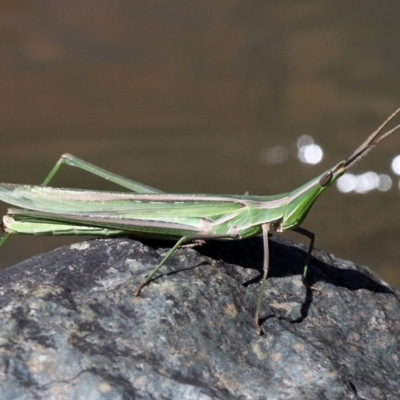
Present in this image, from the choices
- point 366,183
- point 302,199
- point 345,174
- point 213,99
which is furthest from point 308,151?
point 302,199

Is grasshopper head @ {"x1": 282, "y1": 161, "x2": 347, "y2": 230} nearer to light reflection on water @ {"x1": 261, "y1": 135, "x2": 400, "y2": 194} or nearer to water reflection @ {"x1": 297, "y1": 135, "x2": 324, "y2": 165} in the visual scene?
light reflection on water @ {"x1": 261, "y1": 135, "x2": 400, "y2": 194}

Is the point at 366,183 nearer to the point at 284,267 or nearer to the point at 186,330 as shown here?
the point at 284,267

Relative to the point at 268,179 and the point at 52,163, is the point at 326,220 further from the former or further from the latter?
the point at 52,163

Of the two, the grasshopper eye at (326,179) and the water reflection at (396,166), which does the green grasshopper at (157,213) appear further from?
the water reflection at (396,166)

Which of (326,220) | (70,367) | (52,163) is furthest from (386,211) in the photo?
(70,367)

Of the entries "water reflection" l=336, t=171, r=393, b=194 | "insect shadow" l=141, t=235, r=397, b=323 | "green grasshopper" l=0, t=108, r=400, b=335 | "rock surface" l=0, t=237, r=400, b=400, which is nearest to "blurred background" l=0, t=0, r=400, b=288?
"water reflection" l=336, t=171, r=393, b=194

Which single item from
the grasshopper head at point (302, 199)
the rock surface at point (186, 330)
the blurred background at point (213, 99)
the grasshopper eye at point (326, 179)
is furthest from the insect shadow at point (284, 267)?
the blurred background at point (213, 99)
